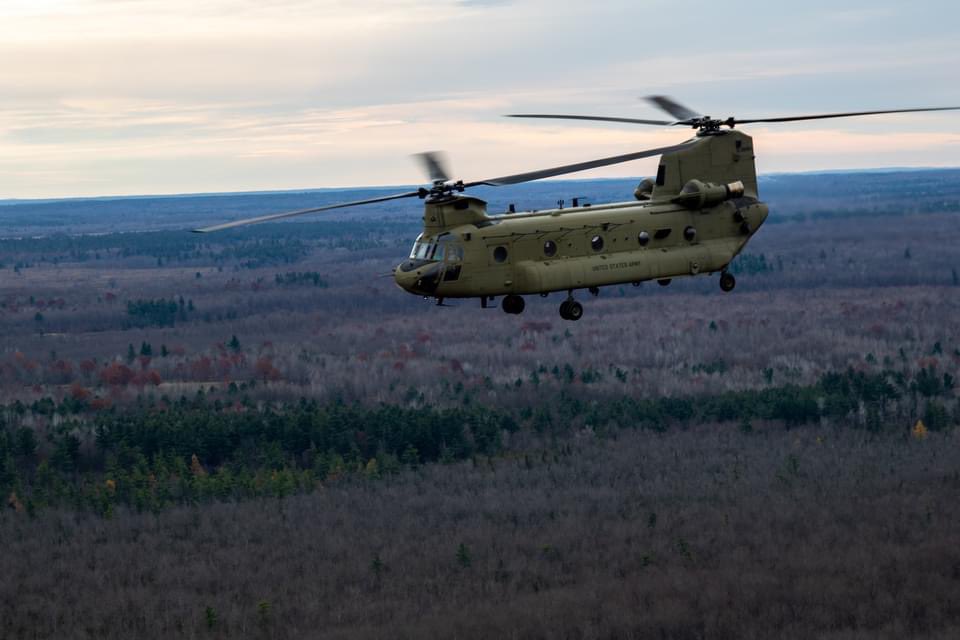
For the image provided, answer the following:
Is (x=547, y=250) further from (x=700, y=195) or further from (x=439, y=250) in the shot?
(x=700, y=195)

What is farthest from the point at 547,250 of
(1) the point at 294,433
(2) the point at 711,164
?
(1) the point at 294,433

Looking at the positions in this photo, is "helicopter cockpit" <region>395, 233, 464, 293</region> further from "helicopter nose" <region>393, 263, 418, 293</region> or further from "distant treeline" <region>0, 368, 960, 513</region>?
"distant treeline" <region>0, 368, 960, 513</region>

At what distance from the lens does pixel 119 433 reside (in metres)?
167

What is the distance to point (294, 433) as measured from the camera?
16812 cm

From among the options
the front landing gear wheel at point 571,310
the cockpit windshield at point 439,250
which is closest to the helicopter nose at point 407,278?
the cockpit windshield at point 439,250

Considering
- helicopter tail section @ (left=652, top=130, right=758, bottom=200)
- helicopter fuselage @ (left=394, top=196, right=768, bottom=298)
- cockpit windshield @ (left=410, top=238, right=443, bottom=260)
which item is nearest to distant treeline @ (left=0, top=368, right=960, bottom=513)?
helicopter tail section @ (left=652, top=130, right=758, bottom=200)

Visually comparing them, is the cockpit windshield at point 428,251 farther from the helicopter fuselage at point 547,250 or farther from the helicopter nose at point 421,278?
the helicopter nose at point 421,278

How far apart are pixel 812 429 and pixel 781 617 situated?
70230mm

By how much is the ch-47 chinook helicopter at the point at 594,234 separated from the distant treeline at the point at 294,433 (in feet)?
359

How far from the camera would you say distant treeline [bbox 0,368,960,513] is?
154125 mm

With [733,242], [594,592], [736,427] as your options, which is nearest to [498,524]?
[594,592]

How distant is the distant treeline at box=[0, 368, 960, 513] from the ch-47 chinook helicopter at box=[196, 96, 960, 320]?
10940 cm

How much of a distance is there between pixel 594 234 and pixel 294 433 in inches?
4984

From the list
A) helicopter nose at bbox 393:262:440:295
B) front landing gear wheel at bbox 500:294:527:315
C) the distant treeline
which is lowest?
the distant treeline
